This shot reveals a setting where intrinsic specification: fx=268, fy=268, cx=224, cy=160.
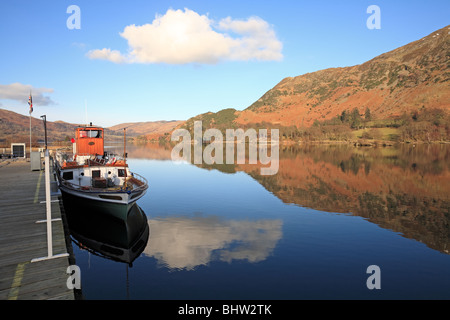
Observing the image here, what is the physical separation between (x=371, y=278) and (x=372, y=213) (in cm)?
1410

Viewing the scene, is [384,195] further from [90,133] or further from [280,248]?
[90,133]

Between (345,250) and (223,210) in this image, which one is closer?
(345,250)

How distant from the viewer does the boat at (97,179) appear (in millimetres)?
17881

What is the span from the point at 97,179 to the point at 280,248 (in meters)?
14.5

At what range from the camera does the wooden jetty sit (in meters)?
9.09

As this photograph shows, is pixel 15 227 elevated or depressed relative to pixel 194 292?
elevated

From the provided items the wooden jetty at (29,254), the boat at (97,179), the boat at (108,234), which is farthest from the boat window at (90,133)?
the boat at (108,234)

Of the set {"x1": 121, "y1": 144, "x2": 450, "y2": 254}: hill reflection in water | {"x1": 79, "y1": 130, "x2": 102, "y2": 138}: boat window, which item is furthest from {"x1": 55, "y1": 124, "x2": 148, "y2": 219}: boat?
{"x1": 121, "y1": 144, "x2": 450, "y2": 254}: hill reflection in water

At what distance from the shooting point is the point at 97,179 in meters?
20.7

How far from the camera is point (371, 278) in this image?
13.3 m

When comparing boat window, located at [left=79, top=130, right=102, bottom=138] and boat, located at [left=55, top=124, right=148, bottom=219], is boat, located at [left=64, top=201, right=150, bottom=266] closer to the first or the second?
boat, located at [left=55, top=124, right=148, bottom=219]
